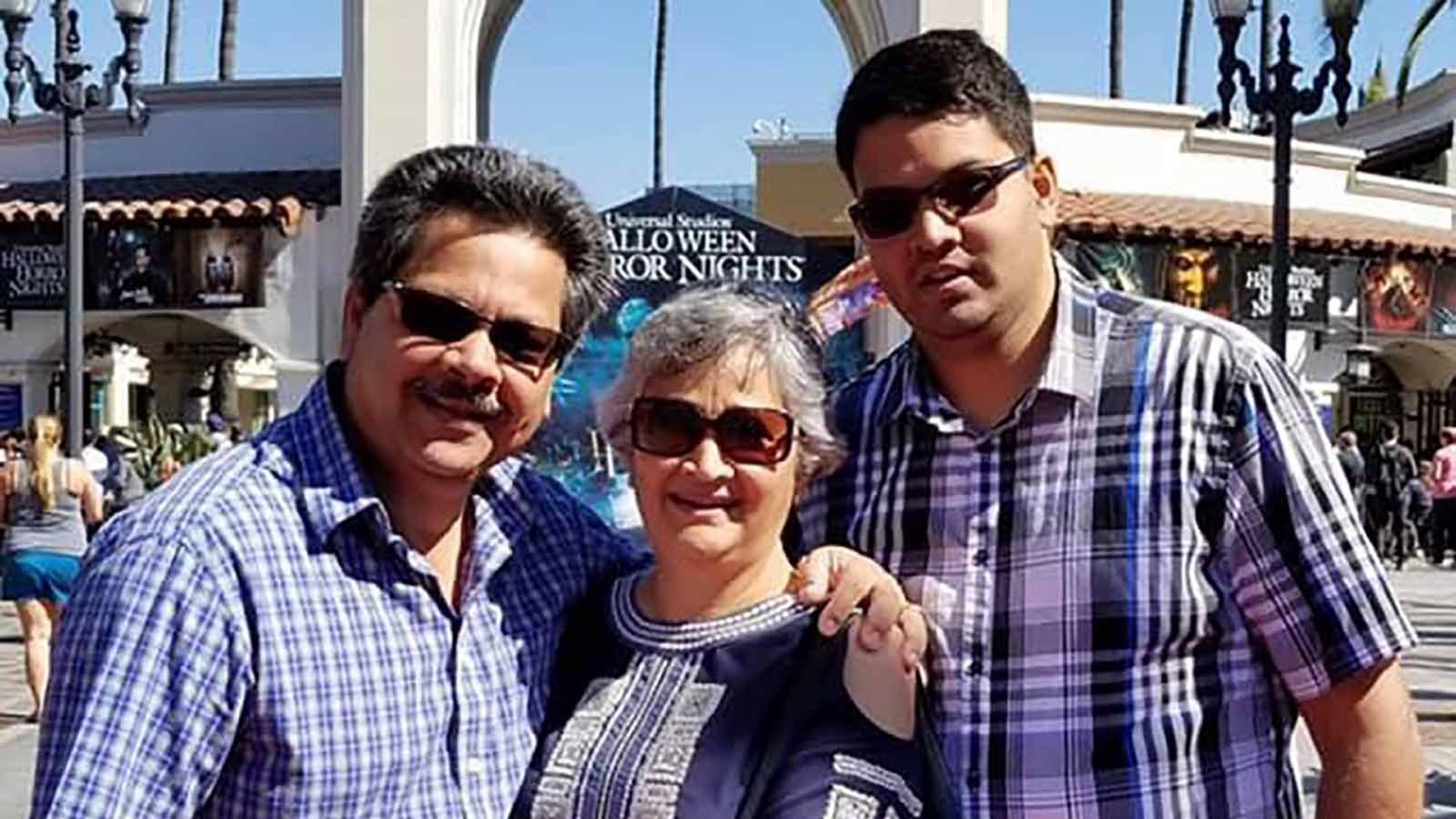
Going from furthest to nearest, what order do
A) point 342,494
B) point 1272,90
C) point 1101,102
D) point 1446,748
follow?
point 1101,102 → point 1272,90 → point 1446,748 → point 342,494

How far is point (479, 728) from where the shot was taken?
2.20 m

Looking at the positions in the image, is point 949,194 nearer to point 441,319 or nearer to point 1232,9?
point 441,319

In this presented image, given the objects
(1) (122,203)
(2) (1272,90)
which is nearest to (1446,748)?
(2) (1272,90)

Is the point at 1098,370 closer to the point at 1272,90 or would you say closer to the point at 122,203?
the point at 1272,90

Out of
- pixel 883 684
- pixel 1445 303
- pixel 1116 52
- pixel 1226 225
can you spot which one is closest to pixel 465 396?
pixel 883 684

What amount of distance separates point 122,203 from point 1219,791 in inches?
601

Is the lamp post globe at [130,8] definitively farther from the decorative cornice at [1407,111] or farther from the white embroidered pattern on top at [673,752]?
the decorative cornice at [1407,111]

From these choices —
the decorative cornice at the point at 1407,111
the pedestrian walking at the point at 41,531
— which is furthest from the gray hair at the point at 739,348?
the decorative cornice at the point at 1407,111

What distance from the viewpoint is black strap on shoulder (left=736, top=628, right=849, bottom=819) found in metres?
2.08

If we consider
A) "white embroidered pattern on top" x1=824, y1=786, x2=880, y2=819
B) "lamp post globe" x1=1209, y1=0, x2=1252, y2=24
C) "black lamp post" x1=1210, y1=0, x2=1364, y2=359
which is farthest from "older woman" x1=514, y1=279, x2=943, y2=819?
"lamp post globe" x1=1209, y1=0, x2=1252, y2=24

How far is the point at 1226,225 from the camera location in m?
17.3

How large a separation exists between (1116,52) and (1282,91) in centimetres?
2746

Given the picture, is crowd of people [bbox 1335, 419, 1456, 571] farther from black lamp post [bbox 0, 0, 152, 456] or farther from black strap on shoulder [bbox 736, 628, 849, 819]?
black strap on shoulder [bbox 736, 628, 849, 819]

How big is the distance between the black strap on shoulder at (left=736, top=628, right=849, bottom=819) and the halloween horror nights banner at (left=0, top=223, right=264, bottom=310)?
556 inches
